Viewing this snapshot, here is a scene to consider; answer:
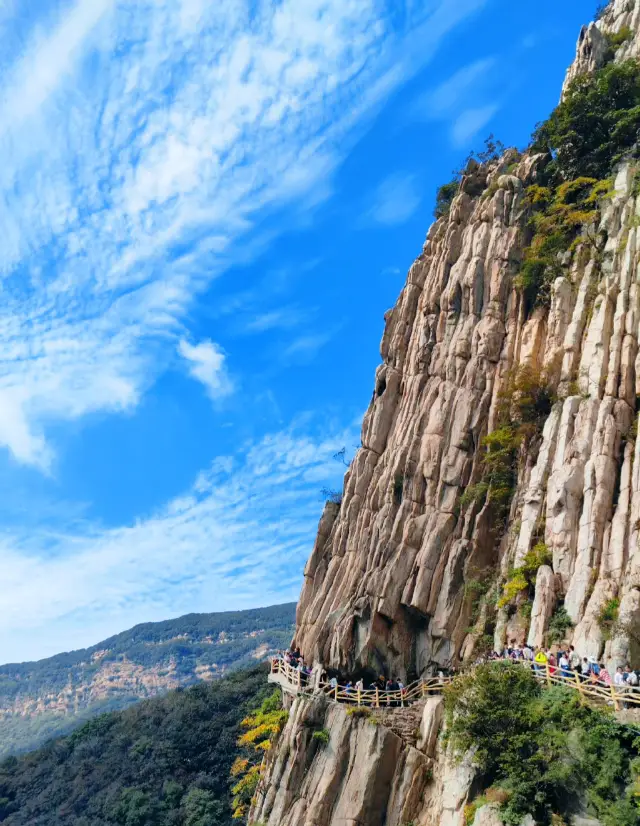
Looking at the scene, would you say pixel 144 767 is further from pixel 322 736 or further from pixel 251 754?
pixel 322 736

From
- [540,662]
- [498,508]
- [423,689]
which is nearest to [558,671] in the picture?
[540,662]

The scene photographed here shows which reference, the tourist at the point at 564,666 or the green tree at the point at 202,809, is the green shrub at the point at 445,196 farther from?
the green tree at the point at 202,809

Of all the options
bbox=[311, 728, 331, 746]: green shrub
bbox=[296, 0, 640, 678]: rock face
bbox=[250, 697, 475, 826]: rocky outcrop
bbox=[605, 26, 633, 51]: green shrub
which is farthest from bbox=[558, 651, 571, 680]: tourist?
bbox=[605, 26, 633, 51]: green shrub

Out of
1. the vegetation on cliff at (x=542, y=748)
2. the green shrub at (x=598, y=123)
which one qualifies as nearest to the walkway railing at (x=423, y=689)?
the vegetation on cliff at (x=542, y=748)

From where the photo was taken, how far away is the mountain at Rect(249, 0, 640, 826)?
25.1 metres

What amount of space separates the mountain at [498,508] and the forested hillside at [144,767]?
18.9 m

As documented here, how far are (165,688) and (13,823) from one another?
128993 millimetres

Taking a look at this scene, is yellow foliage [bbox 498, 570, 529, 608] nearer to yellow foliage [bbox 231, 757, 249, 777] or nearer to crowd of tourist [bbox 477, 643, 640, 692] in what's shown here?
crowd of tourist [bbox 477, 643, 640, 692]

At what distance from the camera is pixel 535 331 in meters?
42.1

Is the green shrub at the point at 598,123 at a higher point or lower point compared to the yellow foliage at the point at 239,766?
higher

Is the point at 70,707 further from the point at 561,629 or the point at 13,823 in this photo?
the point at 561,629

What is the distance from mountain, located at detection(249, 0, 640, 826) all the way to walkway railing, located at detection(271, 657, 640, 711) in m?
0.85

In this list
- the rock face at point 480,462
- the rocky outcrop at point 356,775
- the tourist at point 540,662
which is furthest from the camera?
the rock face at point 480,462

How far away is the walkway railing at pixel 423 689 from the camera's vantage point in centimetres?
2352
